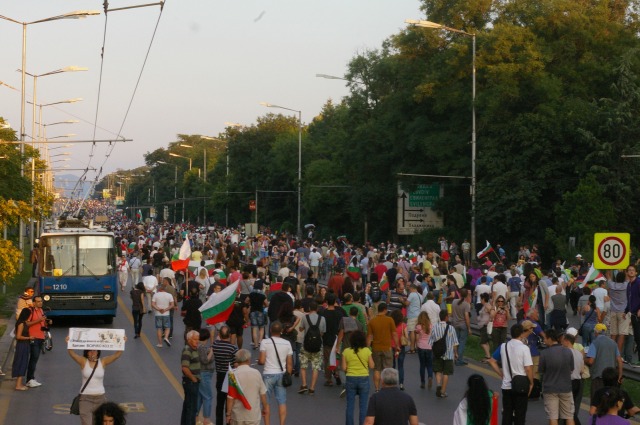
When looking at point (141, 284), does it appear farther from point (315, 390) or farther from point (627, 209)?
Result: point (627, 209)

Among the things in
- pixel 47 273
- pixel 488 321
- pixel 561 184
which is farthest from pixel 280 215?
pixel 488 321

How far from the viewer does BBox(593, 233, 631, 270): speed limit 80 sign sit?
2103 centimetres

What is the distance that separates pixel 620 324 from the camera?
21.6 m

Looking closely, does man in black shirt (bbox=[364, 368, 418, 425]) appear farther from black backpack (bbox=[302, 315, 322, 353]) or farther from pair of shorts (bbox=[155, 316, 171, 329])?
pair of shorts (bbox=[155, 316, 171, 329])

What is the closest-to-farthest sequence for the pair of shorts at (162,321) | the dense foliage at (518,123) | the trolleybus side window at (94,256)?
1. the pair of shorts at (162,321)
2. the trolleybus side window at (94,256)
3. the dense foliage at (518,123)

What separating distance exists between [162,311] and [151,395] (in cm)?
679

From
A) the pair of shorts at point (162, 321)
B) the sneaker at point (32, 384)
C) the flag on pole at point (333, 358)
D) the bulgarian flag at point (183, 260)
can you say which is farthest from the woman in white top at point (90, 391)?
the bulgarian flag at point (183, 260)

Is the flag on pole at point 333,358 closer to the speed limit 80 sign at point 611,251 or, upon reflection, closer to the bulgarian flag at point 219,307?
the bulgarian flag at point 219,307

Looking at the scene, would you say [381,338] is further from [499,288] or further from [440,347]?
[499,288]

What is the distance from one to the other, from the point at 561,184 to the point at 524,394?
4109 centimetres

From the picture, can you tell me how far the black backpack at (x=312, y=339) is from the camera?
A: 60.0 ft

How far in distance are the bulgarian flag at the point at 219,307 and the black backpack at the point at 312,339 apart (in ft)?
4.69

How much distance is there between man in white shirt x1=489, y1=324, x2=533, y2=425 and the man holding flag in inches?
119

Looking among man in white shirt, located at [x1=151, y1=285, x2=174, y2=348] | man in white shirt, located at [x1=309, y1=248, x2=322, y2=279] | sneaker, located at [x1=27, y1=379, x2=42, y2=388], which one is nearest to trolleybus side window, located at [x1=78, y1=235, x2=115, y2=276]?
man in white shirt, located at [x1=151, y1=285, x2=174, y2=348]
